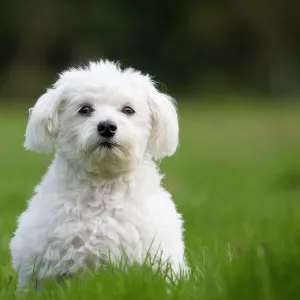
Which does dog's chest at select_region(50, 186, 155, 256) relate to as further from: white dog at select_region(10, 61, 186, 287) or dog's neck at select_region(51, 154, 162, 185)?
dog's neck at select_region(51, 154, 162, 185)

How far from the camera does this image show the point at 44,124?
5746 millimetres

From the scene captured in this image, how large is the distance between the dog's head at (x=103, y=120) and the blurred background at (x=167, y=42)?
3837 centimetres

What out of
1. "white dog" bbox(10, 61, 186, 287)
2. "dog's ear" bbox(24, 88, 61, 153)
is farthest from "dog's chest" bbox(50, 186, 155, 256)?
"dog's ear" bbox(24, 88, 61, 153)

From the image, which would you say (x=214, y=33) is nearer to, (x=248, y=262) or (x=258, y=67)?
(x=258, y=67)

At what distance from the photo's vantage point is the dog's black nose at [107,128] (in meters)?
5.41

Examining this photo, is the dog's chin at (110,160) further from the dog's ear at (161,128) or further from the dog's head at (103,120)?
the dog's ear at (161,128)

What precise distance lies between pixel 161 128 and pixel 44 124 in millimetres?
779

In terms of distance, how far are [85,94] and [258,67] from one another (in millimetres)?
46143

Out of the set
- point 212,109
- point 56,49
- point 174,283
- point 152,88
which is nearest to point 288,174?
point 152,88

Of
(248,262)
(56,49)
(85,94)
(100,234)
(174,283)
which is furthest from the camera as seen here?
(56,49)

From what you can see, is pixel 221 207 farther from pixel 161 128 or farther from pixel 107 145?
pixel 107 145

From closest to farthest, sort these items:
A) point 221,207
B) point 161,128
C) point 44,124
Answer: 1. point 44,124
2. point 161,128
3. point 221,207

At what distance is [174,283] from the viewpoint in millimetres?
4605

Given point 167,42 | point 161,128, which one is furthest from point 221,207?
point 167,42
